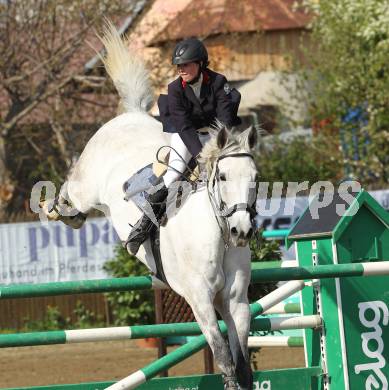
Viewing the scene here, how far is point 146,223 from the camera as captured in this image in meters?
5.72

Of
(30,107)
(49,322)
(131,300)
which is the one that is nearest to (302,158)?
(30,107)

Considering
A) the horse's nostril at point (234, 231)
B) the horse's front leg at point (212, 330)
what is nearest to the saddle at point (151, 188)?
the horse's front leg at point (212, 330)

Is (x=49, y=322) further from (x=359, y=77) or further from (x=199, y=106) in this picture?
(x=199, y=106)

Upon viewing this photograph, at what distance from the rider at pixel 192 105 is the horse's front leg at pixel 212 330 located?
0.71 metres

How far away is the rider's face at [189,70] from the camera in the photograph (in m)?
5.42

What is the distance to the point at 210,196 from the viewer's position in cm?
509

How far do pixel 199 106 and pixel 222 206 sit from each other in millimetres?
814

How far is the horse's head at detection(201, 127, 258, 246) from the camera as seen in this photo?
15.4 feet

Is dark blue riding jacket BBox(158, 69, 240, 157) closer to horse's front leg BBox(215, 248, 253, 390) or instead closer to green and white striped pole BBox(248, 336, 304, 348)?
horse's front leg BBox(215, 248, 253, 390)

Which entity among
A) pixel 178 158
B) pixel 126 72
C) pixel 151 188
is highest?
pixel 126 72

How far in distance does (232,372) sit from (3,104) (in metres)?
13.2

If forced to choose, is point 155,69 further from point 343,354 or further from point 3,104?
point 343,354

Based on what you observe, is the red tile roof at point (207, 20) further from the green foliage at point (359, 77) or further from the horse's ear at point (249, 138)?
the horse's ear at point (249, 138)

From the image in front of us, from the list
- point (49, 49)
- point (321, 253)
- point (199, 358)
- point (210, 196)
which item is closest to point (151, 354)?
point (199, 358)
